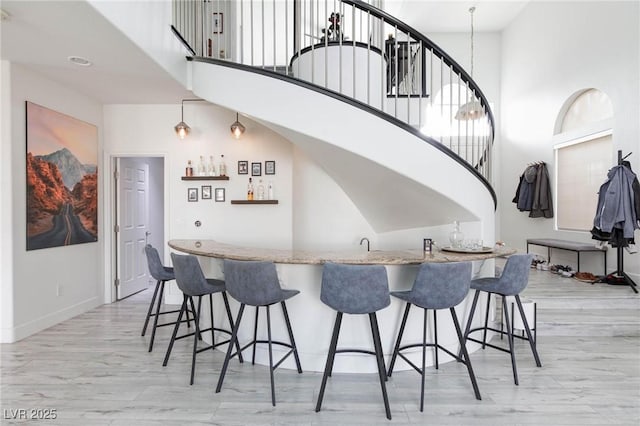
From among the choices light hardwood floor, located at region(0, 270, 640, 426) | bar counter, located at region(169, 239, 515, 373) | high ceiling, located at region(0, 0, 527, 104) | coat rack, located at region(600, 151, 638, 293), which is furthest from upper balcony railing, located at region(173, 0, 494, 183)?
coat rack, located at region(600, 151, 638, 293)

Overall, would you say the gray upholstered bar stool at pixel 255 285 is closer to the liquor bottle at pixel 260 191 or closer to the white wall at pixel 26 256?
the liquor bottle at pixel 260 191

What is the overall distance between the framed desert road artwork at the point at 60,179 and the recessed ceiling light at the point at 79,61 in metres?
0.77

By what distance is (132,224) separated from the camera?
5.14 meters

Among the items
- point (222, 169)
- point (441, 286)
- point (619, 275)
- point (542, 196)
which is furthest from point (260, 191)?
point (542, 196)

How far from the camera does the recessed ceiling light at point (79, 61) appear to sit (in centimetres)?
314

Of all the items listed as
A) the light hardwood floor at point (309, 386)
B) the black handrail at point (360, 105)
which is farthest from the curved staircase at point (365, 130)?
the light hardwood floor at point (309, 386)

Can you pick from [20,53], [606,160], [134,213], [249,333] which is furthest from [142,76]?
[606,160]

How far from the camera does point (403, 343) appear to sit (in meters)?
2.88

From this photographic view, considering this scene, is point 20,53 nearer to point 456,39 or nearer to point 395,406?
point 395,406

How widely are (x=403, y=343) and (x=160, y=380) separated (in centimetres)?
192

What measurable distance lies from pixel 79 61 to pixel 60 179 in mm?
1393

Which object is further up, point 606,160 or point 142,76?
point 142,76

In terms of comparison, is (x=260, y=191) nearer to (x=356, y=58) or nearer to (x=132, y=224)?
(x=356, y=58)

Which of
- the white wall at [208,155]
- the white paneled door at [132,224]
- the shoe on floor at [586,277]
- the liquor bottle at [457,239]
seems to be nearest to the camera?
the liquor bottle at [457,239]
